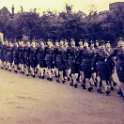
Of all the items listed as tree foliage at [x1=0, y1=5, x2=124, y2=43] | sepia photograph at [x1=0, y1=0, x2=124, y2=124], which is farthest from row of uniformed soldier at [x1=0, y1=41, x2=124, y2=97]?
tree foliage at [x1=0, y1=5, x2=124, y2=43]

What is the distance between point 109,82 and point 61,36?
75.9 feet

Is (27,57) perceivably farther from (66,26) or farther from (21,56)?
(66,26)

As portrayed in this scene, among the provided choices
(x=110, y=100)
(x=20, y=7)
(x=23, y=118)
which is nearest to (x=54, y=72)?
(x=110, y=100)

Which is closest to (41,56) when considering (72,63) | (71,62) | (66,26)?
(71,62)

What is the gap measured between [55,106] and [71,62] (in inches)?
194

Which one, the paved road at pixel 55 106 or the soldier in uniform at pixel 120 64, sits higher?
the soldier in uniform at pixel 120 64

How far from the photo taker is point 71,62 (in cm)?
1891

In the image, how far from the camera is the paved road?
483 inches

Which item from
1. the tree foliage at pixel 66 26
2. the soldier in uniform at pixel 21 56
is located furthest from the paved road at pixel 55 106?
the tree foliage at pixel 66 26

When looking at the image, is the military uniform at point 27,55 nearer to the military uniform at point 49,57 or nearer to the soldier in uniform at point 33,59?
the soldier in uniform at point 33,59

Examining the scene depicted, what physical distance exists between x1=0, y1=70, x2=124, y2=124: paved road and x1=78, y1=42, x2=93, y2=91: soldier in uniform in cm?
61

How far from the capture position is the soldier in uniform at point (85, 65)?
17.4 metres

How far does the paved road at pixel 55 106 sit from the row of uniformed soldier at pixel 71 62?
2.18 feet

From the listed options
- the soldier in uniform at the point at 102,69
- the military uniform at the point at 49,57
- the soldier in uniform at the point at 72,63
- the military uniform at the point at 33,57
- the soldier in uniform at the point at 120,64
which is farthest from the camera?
the military uniform at the point at 33,57
